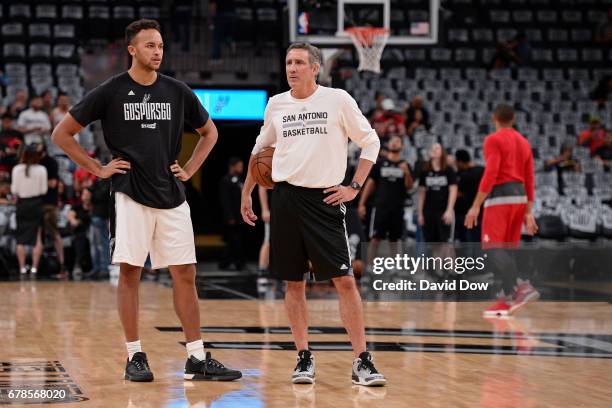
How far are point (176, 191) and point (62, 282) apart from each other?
28.9 feet

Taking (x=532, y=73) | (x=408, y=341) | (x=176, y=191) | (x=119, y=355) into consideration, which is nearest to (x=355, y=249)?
(x=408, y=341)

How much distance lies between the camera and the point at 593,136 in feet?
68.9

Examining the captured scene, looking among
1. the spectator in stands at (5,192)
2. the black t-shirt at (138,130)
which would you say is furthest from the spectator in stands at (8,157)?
the black t-shirt at (138,130)

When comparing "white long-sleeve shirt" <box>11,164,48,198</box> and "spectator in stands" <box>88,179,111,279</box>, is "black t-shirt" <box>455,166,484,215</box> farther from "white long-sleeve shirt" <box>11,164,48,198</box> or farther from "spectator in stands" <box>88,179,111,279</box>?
"white long-sleeve shirt" <box>11,164,48,198</box>

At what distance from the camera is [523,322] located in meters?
9.91

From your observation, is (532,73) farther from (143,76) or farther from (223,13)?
(143,76)

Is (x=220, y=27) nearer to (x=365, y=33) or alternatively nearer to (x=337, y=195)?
(x=365, y=33)

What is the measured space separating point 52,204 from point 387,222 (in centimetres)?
496

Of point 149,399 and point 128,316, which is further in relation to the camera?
point 128,316

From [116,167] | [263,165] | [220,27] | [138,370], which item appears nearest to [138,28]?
[116,167]

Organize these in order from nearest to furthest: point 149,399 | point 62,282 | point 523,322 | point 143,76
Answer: point 149,399 → point 143,76 → point 523,322 → point 62,282

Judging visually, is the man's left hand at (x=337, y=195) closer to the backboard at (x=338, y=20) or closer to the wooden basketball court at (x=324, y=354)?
the wooden basketball court at (x=324, y=354)

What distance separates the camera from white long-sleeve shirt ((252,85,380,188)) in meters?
6.24

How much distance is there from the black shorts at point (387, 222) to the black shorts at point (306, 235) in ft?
25.0
